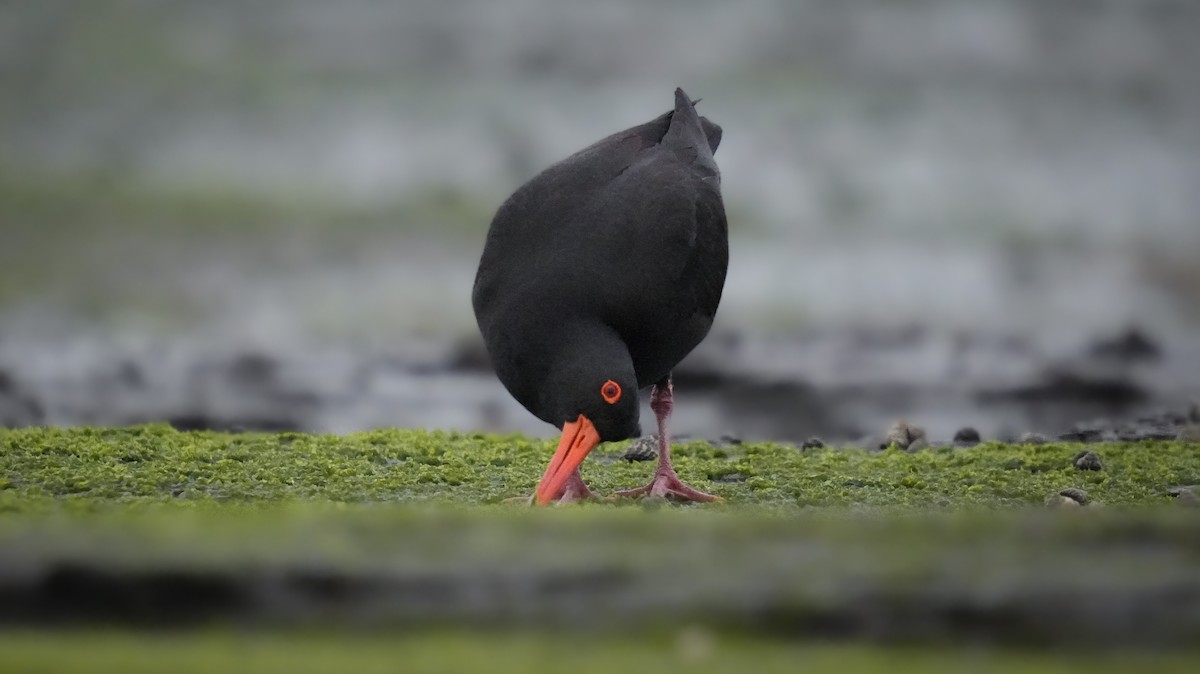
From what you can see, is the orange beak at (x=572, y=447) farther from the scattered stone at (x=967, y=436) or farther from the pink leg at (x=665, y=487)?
the scattered stone at (x=967, y=436)

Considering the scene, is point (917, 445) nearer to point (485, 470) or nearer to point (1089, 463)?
point (1089, 463)

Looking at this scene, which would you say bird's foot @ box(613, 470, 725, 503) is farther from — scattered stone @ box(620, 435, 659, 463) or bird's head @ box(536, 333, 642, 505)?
scattered stone @ box(620, 435, 659, 463)

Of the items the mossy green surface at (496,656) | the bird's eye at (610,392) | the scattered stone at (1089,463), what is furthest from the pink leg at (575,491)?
the mossy green surface at (496,656)

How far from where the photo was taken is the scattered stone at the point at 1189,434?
10.2 m

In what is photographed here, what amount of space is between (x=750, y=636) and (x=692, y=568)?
0.27 meters

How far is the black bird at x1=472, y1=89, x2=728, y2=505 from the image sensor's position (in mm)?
6945

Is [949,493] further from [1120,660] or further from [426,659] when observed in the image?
[426,659]

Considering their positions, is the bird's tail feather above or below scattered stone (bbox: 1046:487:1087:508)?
above

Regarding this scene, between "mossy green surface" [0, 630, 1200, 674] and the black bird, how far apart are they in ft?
11.2

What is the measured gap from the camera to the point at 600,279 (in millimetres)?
7203

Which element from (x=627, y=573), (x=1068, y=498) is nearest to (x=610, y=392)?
(x=1068, y=498)

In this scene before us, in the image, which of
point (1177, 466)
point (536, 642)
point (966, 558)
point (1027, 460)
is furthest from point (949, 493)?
point (536, 642)

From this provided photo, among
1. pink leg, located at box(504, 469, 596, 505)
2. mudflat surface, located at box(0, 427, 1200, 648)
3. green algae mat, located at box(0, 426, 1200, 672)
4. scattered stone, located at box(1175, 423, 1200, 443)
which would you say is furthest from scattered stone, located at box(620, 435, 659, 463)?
green algae mat, located at box(0, 426, 1200, 672)

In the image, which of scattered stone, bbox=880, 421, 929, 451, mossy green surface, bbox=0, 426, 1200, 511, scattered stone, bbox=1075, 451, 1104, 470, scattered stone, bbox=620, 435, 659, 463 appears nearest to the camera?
mossy green surface, bbox=0, 426, 1200, 511
